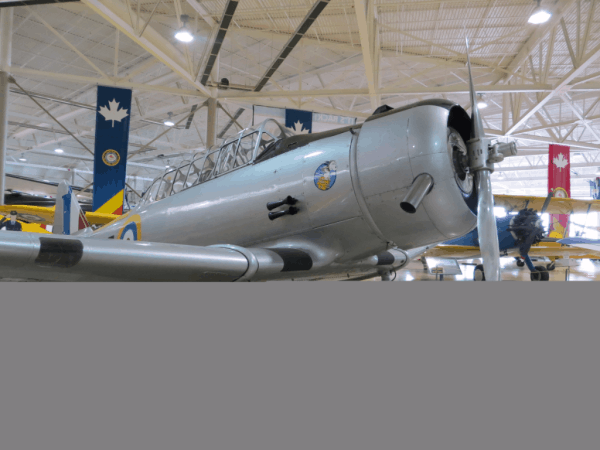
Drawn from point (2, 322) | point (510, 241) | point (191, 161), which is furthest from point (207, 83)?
point (2, 322)

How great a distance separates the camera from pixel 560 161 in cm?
Answer: 1428

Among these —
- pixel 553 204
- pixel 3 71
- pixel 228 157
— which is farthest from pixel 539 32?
pixel 3 71

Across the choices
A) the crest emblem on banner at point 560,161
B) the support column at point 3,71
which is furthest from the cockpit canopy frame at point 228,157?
the crest emblem on banner at point 560,161

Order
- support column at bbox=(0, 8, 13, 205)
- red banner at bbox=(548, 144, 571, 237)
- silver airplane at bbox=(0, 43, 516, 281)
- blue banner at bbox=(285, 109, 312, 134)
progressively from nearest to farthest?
silver airplane at bbox=(0, 43, 516, 281) → support column at bbox=(0, 8, 13, 205) → blue banner at bbox=(285, 109, 312, 134) → red banner at bbox=(548, 144, 571, 237)

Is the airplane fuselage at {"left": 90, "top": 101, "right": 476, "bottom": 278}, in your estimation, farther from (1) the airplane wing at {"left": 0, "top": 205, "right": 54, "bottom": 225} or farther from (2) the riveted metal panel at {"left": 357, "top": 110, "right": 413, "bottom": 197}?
(1) the airplane wing at {"left": 0, "top": 205, "right": 54, "bottom": 225}

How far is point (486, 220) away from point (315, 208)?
120cm

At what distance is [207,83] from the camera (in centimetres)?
1087

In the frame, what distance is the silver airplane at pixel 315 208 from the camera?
2.06 m

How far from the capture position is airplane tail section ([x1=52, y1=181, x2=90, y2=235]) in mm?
6125

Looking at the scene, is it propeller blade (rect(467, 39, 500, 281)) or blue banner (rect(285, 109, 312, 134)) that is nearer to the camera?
propeller blade (rect(467, 39, 500, 281))

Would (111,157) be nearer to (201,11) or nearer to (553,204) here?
(201,11)

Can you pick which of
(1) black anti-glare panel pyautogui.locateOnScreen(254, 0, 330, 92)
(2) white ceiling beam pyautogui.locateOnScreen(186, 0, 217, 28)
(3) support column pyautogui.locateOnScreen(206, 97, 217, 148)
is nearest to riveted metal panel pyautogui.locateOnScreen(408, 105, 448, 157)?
(1) black anti-glare panel pyautogui.locateOnScreen(254, 0, 330, 92)

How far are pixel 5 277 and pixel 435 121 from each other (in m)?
2.61

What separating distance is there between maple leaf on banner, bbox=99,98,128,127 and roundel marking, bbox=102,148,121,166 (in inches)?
27.9
